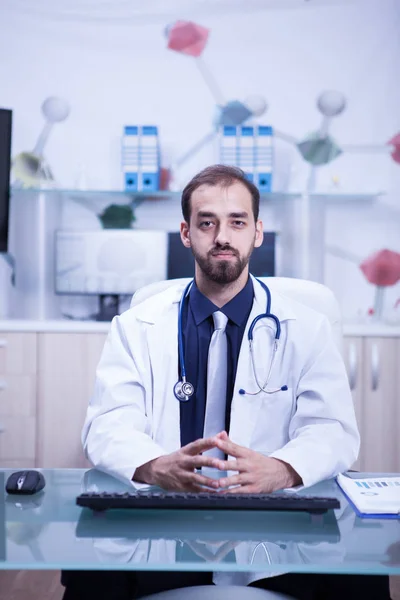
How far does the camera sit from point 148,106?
3.47 m

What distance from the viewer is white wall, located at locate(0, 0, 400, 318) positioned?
3445 millimetres

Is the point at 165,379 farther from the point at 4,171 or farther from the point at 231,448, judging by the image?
the point at 4,171

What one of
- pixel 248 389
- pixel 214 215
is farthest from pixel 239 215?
pixel 248 389

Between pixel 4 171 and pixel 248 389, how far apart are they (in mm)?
2151

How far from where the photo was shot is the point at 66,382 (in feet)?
9.78

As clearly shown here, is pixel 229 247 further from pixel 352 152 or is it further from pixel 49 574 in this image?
pixel 352 152

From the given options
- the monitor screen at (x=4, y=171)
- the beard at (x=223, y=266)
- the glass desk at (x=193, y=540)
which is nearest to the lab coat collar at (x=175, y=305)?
the beard at (x=223, y=266)

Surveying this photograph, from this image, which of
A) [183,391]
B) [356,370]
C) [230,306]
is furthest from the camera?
[356,370]

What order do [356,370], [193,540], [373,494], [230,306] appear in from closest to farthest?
[193,540]
[373,494]
[230,306]
[356,370]

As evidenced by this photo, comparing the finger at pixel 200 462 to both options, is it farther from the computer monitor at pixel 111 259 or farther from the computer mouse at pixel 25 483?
the computer monitor at pixel 111 259

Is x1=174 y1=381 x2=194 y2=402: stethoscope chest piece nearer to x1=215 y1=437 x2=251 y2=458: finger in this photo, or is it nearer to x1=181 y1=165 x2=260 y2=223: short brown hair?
x1=215 y1=437 x2=251 y2=458: finger

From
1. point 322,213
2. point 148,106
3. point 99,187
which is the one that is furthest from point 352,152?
point 99,187

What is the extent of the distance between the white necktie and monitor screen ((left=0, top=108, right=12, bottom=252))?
195 cm

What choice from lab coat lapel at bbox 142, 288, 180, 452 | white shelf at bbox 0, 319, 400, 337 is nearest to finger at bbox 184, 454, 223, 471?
lab coat lapel at bbox 142, 288, 180, 452
